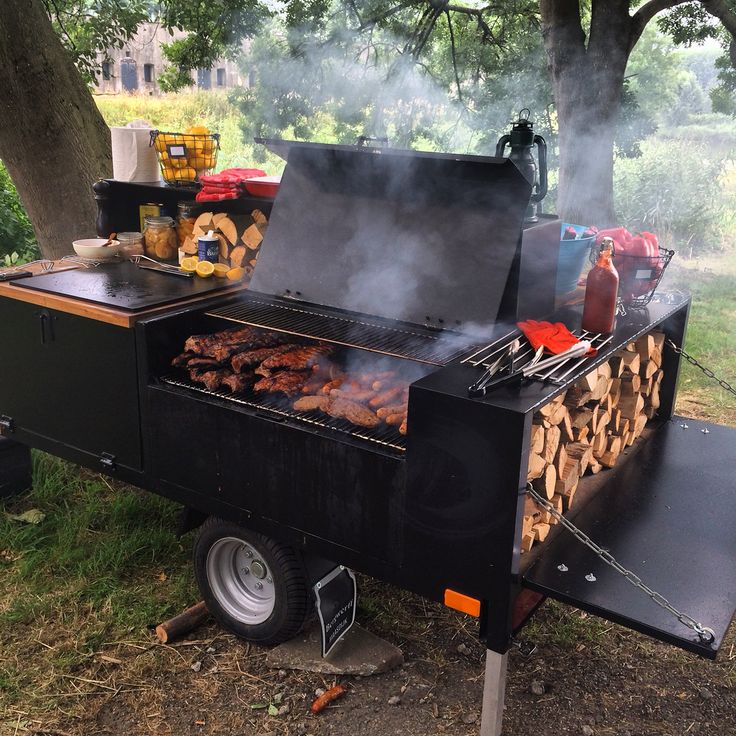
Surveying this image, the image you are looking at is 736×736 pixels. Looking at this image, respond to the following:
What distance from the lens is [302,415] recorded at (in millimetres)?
2861

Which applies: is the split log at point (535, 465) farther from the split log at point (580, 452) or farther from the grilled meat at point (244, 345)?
the grilled meat at point (244, 345)

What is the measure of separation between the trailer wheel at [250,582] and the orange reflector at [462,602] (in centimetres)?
79

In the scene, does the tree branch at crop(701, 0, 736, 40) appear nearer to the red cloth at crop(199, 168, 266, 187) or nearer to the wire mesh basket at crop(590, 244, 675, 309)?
the wire mesh basket at crop(590, 244, 675, 309)

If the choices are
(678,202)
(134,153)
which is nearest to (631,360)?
(134,153)

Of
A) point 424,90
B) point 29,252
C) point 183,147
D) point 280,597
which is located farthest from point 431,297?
point 29,252

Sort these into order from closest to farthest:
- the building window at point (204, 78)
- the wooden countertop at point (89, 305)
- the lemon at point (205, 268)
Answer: the wooden countertop at point (89, 305), the lemon at point (205, 268), the building window at point (204, 78)

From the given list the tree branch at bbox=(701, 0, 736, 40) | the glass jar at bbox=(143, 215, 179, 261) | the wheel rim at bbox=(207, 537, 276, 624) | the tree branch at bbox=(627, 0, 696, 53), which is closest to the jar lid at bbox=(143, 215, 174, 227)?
the glass jar at bbox=(143, 215, 179, 261)

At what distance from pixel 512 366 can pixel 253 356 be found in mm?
1331

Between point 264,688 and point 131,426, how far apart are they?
1266 millimetres

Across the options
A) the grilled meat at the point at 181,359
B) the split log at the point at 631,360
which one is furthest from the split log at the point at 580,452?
the grilled meat at the point at 181,359

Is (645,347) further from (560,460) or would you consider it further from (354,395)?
(354,395)

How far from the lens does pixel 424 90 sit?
905 cm

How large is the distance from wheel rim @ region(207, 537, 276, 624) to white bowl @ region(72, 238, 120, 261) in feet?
6.22

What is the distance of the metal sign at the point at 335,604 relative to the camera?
3037 millimetres
